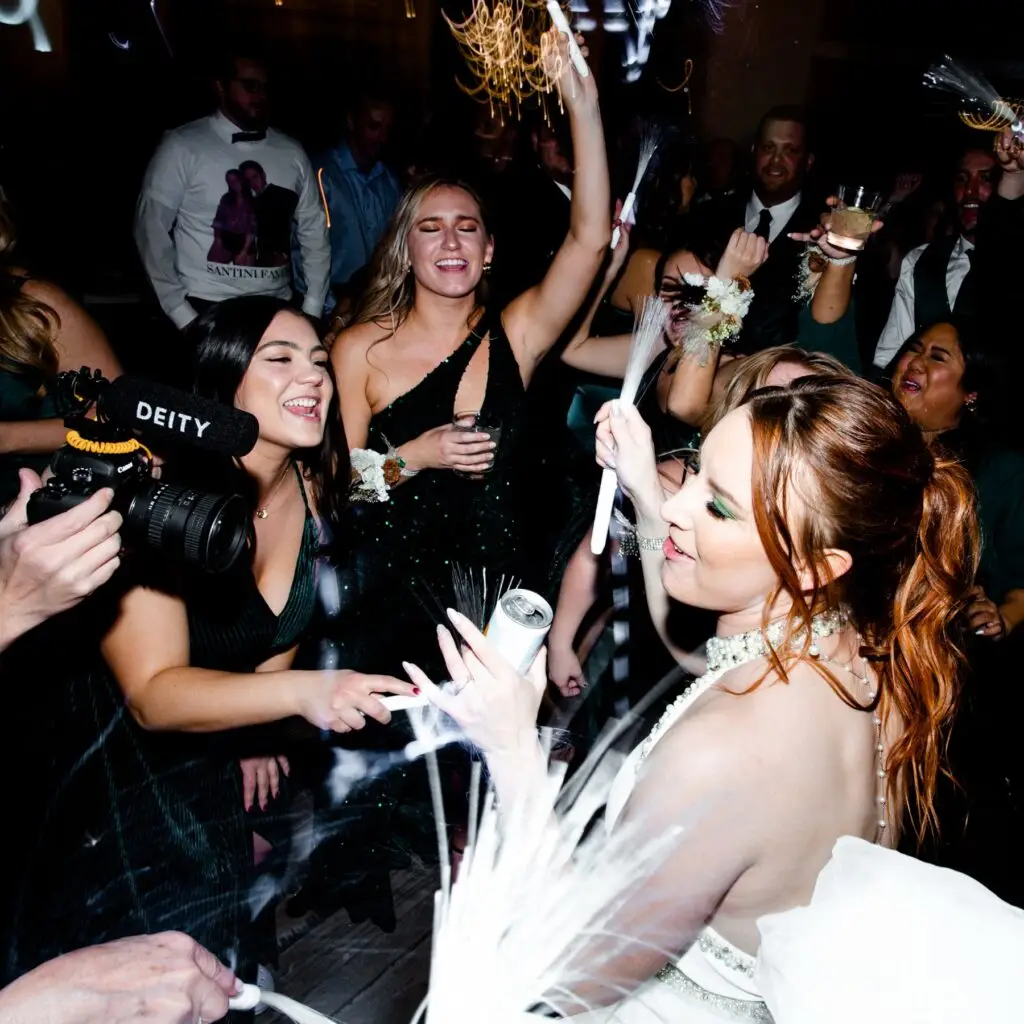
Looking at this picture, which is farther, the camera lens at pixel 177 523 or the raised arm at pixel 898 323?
the raised arm at pixel 898 323

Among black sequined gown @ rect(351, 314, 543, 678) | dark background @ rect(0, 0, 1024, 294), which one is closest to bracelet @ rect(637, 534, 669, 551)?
black sequined gown @ rect(351, 314, 543, 678)

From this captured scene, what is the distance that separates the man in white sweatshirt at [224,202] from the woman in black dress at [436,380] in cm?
163

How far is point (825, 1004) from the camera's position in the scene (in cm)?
107

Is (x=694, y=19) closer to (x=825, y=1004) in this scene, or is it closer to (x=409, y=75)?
(x=409, y=75)

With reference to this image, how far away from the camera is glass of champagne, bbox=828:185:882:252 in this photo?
10.8ft

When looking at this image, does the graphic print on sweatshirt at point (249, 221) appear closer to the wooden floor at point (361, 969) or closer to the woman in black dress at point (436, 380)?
the woman in black dress at point (436, 380)

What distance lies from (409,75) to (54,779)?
286 inches

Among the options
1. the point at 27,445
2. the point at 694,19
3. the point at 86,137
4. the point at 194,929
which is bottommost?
the point at 194,929

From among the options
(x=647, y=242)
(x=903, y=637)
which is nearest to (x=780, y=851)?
(x=903, y=637)

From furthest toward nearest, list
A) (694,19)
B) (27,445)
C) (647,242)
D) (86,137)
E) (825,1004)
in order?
(694,19)
(86,137)
(647,242)
(27,445)
(825,1004)

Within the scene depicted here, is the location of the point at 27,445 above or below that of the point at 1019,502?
above

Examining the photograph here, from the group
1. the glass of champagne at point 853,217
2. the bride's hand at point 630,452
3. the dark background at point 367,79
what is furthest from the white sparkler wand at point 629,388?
the dark background at point 367,79

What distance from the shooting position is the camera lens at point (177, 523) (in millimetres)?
1394

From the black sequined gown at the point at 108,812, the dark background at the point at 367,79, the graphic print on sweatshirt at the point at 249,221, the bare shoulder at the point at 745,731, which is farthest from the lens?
the dark background at the point at 367,79
